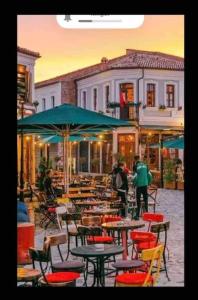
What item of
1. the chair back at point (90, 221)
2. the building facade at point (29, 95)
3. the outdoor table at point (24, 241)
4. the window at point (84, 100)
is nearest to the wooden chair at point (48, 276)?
the outdoor table at point (24, 241)

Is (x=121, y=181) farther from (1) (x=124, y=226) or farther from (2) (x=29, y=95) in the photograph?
(2) (x=29, y=95)

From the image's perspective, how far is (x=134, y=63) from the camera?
34656 millimetres

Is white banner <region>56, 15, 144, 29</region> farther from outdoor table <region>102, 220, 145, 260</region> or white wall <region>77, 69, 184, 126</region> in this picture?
white wall <region>77, 69, 184, 126</region>

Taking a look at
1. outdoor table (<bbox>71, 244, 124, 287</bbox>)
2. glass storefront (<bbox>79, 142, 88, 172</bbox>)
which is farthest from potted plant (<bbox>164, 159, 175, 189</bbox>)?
outdoor table (<bbox>71, 244, 124, 287</bbox>)

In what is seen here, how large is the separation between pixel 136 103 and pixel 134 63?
2661 millimetres

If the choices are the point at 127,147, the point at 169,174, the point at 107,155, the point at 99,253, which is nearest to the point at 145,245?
the point at 99,253

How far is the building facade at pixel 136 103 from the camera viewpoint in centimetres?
3347

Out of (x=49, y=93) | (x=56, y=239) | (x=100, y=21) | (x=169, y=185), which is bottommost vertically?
(x=169, y=185)

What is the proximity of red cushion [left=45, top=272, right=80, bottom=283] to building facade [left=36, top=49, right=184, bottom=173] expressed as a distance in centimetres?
2628

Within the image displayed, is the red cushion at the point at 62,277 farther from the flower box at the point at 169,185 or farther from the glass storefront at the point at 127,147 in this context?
the glass storefront at the point at 127,147
